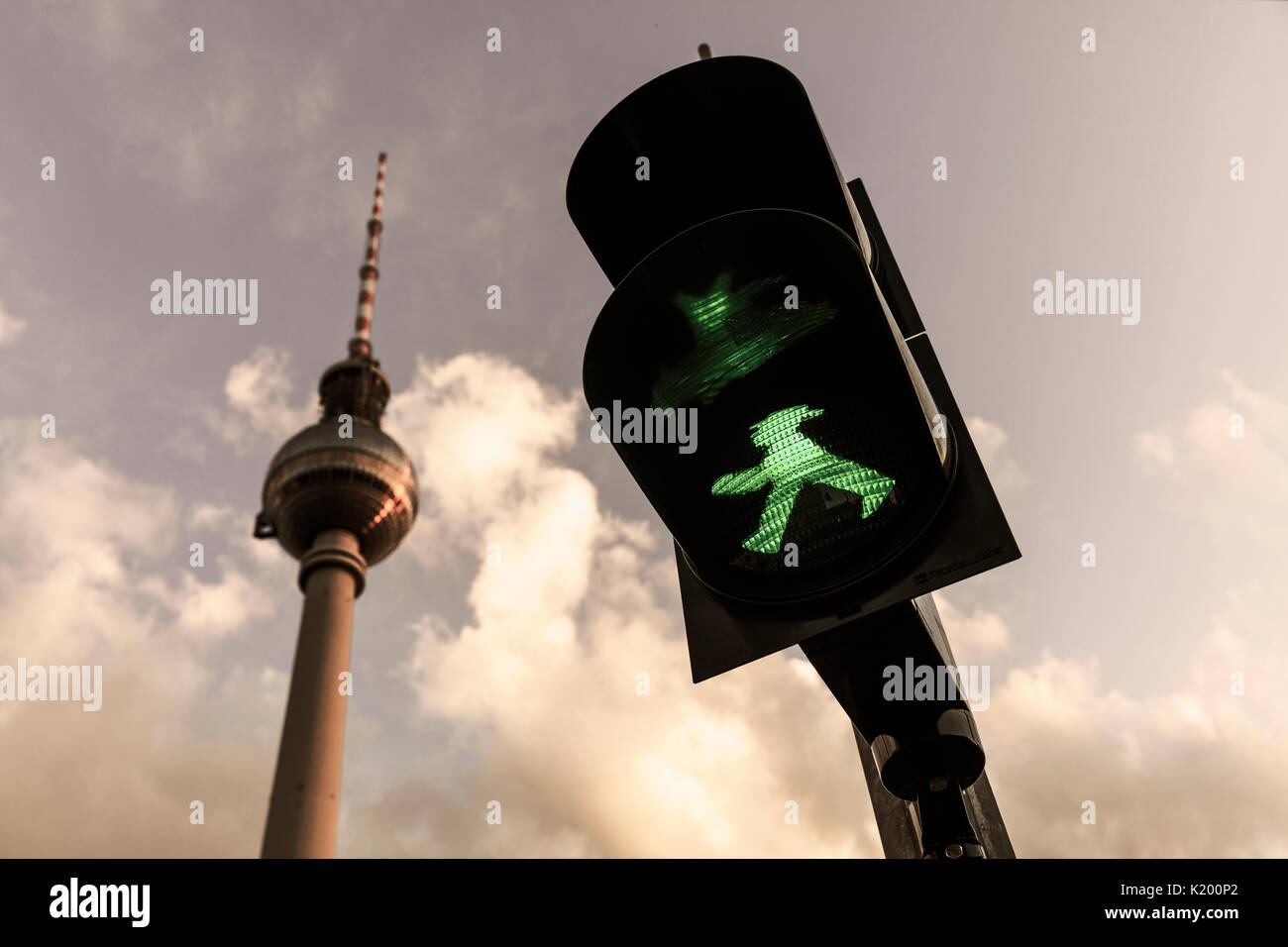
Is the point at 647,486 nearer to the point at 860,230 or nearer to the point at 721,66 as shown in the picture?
the point at 860,230

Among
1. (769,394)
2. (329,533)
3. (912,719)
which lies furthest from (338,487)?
(912,719)

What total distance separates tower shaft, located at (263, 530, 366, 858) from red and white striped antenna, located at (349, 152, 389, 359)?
15814 millimetres

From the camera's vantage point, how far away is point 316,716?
5216 centimetres

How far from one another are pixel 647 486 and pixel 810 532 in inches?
17.7

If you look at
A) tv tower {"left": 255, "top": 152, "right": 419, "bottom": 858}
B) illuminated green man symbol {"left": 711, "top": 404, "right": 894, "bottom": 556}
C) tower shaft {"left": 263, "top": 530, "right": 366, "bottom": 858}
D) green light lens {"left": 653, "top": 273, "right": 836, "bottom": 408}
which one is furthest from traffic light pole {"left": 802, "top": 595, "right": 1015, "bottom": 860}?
tv tower {"left": 255, "top": 152, "right": 419, "bottom": 858}

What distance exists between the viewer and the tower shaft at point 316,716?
159 ft

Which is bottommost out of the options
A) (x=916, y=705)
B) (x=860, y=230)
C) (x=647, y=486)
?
(x=916, y=705)

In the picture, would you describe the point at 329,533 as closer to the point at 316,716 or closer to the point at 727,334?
the point at 316,716

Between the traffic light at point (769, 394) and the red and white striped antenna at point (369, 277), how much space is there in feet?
229

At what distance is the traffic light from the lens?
7.03 ft

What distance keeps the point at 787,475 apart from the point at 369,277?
75.9 meters

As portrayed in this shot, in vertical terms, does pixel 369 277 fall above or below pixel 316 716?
above
